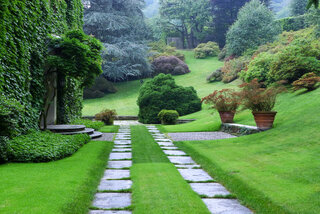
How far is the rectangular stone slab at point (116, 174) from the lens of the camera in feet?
14.1

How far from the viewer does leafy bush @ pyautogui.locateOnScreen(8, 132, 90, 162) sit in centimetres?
497

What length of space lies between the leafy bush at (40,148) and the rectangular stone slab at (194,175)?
2.45 m

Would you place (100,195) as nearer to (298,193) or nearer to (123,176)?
(123,176)

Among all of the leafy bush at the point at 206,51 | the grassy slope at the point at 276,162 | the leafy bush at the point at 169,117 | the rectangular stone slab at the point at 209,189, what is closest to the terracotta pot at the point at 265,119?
the grassy slope at the point at 276,162

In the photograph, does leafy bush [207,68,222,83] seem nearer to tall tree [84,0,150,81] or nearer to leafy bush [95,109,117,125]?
tall tree [84,0,150,81]

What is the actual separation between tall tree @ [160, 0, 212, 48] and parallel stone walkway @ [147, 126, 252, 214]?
39094mm

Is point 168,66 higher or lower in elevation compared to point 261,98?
higher

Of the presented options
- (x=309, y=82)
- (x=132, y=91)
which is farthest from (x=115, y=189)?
(x=132, y=91)

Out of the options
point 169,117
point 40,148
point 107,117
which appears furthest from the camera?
point 107,117

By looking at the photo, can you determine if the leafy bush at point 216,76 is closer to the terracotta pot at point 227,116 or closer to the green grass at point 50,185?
the terracotta pot at point 227,116

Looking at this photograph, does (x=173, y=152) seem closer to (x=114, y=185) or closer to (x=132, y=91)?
(x=114, y=185)

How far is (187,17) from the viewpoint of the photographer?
1747 inches

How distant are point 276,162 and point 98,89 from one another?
22.6 metres

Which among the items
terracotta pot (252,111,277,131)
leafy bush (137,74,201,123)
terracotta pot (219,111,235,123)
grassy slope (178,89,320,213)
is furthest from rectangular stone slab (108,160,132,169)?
leafy bush (137,74,201,123)
